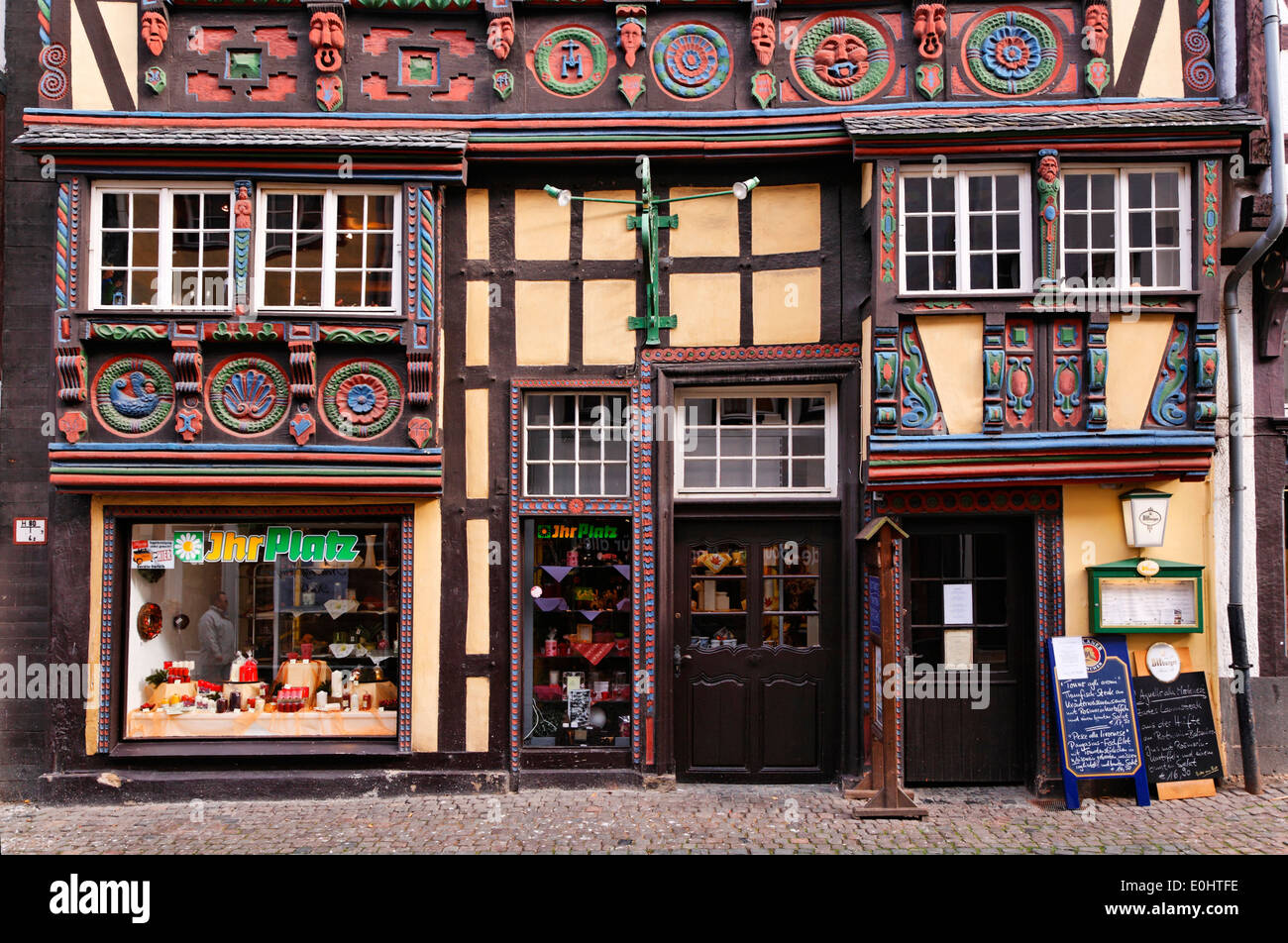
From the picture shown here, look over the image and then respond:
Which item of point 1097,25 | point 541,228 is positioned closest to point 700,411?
point 541,228

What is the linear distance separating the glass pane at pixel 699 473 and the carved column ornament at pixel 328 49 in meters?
4.67

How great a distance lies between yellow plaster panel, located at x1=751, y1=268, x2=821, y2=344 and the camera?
7.73 m

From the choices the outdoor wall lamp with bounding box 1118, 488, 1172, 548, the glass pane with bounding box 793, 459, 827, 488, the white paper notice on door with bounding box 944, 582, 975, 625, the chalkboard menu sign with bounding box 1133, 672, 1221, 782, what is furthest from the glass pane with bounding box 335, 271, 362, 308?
the chalkboard menu sign with bounding box 1133, 672, 1221, 782

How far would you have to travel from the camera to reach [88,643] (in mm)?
7613

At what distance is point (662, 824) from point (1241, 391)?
6.51 metres

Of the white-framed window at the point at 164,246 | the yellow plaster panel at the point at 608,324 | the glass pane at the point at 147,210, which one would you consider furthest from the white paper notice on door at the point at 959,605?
the glass pane at the point at 147,210

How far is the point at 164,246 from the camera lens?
7.66 metres

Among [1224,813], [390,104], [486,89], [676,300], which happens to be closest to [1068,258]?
[676,300]

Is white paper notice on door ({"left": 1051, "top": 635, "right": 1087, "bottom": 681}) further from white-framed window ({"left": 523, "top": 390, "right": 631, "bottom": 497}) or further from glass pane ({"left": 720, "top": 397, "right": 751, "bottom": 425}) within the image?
white-framed window ({"left": 523, "top": 390, "right": 631, "bottom": 497})

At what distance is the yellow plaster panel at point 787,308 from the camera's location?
773 cm

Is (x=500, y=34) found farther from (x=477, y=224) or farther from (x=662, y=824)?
(x=662, y=824)

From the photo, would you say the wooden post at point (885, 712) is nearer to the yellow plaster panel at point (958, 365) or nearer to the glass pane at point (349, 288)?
the yellow plaster panel at point (958, 365)

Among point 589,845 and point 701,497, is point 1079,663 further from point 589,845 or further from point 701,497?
point 589,845

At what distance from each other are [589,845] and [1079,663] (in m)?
4.41
